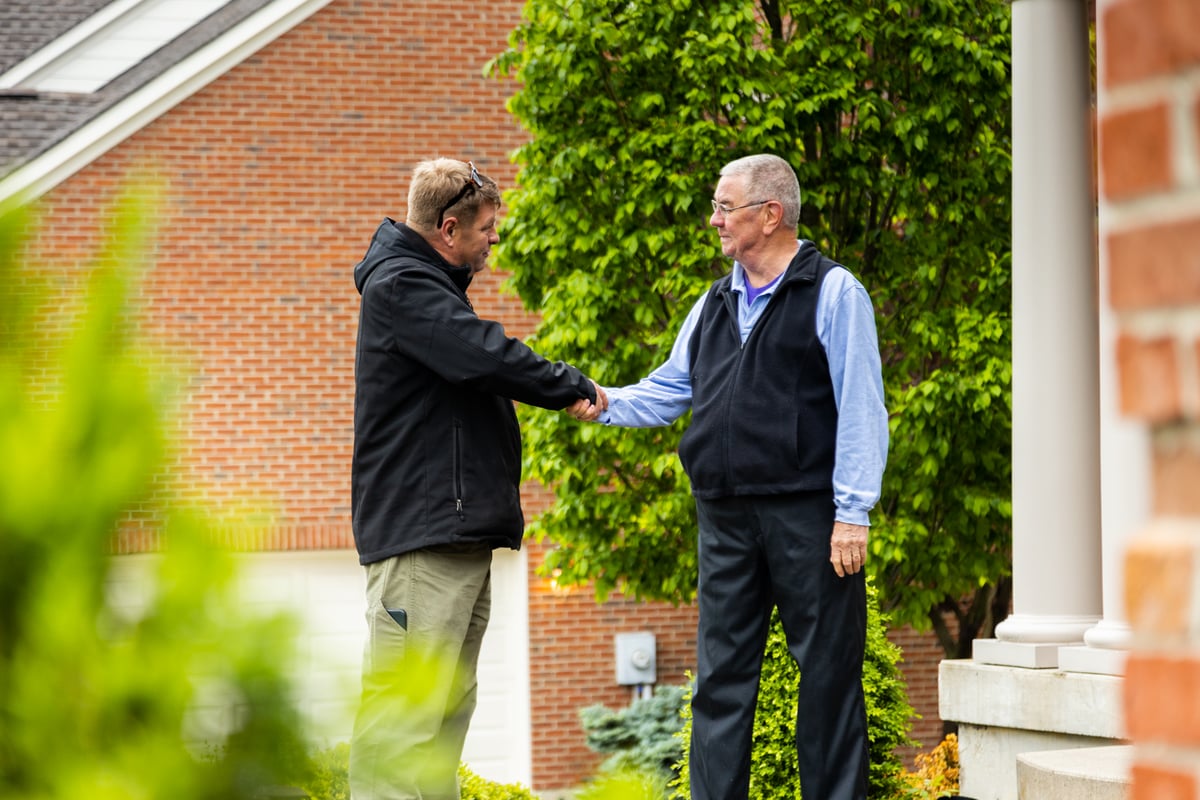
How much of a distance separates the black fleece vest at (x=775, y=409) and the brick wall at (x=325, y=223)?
8.79 metres

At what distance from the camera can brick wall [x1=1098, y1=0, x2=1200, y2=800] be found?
1191mm

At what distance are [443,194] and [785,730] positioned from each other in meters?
3.05

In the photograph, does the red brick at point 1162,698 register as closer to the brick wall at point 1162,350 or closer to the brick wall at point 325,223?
the brick wall at point 1162,350

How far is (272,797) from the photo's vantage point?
2.61ft

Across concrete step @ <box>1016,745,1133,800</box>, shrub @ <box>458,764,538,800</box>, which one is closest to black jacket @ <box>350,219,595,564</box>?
concrete step @ <box>1016,745,1133,800</box>

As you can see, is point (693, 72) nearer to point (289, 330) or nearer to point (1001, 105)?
point (1001, 105)

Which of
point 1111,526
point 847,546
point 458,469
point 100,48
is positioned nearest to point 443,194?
point 458,469

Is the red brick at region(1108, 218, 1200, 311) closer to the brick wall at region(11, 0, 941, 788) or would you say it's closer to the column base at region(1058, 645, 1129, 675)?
the column base at region(1058, 645, 1129, 675)

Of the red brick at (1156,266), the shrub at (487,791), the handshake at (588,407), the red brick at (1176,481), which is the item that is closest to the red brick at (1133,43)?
the red brick at (1156,266)

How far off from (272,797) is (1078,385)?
6.42 m

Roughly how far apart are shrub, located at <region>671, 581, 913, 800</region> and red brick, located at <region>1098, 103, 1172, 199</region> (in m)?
4.61

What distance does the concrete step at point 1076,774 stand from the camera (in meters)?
4.52

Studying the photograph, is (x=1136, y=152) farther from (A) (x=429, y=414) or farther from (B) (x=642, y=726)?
(B) (x=642, y=726)

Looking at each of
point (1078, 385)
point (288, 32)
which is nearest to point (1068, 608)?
point (1078, 385)
